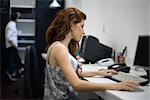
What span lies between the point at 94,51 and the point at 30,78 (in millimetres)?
1076

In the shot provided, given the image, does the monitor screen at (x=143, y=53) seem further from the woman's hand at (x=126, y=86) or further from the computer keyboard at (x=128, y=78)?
the woman's hand at (x=126, y=86)

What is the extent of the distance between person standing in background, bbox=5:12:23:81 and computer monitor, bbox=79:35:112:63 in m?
2.50

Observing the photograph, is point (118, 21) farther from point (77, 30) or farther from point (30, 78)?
point (77, 30)

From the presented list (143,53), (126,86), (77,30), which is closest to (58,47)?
(77,30)

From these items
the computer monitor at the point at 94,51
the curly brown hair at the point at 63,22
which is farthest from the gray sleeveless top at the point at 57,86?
the computer monitor at the point at 94,51

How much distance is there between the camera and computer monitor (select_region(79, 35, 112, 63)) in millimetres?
3695

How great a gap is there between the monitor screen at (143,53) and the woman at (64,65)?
22.8 inches

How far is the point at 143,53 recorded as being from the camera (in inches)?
99.6

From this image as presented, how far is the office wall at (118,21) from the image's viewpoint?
321cm

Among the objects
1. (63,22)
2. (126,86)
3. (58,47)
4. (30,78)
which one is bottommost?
(30,78)

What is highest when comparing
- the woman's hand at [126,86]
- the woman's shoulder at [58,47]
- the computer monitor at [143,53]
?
the woman's shoulder at [58,47]

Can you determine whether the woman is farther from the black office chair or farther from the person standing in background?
the person standing in background

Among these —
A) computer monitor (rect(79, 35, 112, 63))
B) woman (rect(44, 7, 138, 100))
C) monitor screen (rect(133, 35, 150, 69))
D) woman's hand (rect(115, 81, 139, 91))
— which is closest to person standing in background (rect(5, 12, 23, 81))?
computer monitor (rect(79, 35, 112, 63))

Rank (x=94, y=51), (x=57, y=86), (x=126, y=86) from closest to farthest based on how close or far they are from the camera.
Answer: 1. (x=126, y=86)
2. (x=57, y=86)
3. (x=94, y=51)
